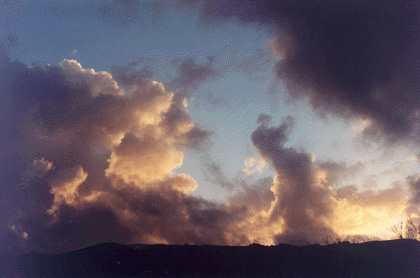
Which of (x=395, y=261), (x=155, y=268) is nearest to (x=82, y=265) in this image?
(x=155, y=268)

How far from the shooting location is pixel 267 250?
37.5 metres

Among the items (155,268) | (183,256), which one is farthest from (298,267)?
(155,268)

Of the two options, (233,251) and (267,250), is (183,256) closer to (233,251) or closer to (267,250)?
(233,251)

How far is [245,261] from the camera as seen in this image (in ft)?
119

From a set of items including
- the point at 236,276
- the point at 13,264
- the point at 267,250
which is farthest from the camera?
the point at 13,264

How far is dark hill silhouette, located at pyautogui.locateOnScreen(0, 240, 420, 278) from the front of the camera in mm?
35625

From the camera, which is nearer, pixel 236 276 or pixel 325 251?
pixel 236 276

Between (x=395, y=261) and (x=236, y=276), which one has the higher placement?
(x=395, y=261)

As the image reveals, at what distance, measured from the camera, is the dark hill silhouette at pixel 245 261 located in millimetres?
35625

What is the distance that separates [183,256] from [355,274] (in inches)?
834

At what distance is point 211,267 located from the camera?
118 feet

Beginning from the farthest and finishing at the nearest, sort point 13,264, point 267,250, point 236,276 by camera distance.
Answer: point 13,264 < point 267,250 < point 236,276

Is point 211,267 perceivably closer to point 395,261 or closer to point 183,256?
point 183,256

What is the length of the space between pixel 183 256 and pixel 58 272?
16.7 meters
